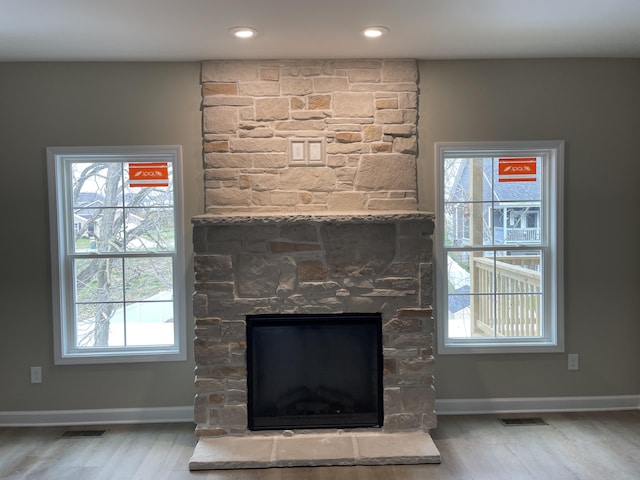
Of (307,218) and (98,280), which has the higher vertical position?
(307,218)

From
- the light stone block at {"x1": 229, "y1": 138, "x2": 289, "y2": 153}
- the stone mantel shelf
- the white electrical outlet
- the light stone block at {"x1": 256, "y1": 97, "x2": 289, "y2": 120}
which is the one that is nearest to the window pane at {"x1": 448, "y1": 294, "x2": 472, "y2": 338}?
the stone mantel shelf

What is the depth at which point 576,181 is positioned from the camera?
400 centimetres

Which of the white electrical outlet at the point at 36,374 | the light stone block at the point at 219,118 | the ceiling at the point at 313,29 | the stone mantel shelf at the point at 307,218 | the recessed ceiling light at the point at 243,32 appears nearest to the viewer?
the ceiling at the point at 313,29

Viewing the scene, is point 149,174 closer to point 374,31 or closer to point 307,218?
point 307,218

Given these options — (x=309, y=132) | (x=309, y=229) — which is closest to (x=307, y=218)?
(x=309, y=229)

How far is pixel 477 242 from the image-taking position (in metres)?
4.10

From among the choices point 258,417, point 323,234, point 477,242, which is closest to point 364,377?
point 258,417

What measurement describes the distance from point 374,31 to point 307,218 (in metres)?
1.21

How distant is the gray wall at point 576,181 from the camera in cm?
395

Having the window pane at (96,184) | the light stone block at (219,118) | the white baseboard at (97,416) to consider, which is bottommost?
the white baseboard at (97,416)

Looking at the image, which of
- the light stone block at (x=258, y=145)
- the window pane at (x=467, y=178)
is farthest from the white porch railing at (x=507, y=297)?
the light stone block at (x=258, y=145)

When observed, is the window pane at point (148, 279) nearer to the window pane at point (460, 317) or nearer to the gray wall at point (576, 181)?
the gray wall at point (576, 181)

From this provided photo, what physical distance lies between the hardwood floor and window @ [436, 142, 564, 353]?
1.99 ft

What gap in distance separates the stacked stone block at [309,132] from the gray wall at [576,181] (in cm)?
27
